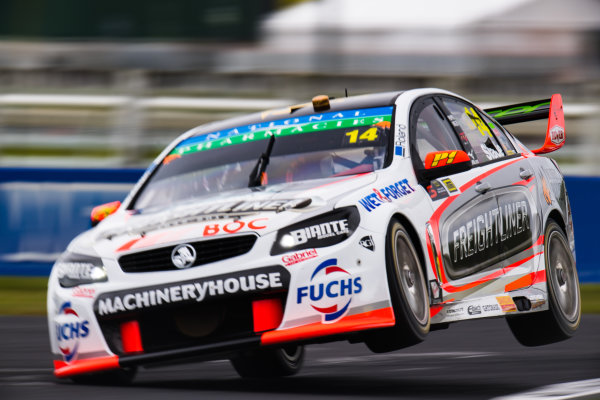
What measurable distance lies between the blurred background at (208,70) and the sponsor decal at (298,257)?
6985 millimetres

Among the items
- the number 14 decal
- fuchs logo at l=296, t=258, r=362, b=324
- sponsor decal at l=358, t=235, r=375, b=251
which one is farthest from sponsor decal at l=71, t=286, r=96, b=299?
the number 14 decal

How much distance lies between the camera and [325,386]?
670 cm

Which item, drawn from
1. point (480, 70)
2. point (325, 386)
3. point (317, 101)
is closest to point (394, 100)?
point (317, 101)

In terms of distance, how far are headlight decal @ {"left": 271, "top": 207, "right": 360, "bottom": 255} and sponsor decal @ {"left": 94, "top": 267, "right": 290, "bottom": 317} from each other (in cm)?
12

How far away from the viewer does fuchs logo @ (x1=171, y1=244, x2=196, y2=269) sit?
6.15 m

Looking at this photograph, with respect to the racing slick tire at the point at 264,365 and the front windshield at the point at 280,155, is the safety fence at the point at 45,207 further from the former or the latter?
the racing slick tire at the point at 264,365

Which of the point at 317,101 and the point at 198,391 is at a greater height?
the point at 317,101

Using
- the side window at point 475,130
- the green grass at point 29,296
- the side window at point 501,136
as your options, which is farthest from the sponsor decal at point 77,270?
the green grass at point 29,296

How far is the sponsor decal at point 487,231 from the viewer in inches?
276

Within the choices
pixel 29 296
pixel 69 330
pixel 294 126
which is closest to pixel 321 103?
pixel 294 126

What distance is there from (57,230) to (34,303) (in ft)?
3.20

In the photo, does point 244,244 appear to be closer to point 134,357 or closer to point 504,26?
point 134,357

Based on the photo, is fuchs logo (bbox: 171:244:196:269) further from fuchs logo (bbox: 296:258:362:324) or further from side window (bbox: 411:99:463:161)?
side window (bbox: 411:99:463:161)

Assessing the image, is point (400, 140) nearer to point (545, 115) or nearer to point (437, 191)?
point (437, 191)
